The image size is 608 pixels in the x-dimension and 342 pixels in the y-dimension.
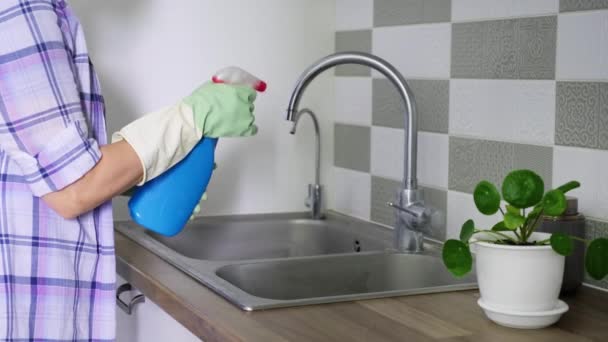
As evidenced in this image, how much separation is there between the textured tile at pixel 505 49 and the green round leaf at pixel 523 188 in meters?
0.38

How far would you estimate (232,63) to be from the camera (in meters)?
2.17

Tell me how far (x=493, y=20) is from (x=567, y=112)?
0.26 m

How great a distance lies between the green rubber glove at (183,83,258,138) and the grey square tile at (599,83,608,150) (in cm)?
58

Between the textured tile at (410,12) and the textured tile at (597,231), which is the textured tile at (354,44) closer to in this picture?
the textured tile at (410,12)

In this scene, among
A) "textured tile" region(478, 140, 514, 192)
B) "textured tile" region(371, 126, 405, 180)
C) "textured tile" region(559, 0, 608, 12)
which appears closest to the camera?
"textured tile" region(559, 0, 608, 12)

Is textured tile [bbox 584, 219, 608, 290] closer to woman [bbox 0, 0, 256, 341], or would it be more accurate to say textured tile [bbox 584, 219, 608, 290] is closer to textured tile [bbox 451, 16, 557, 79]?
textured tile [bbox 451, 16, 557, 79]

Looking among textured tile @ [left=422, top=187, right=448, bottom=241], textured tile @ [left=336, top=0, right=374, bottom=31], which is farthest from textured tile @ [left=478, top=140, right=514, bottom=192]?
textured tile @ [left=336, top=0, right=374, bottom=31]

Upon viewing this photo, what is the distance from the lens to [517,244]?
1.26 m

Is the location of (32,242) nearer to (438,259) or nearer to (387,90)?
(438,259)

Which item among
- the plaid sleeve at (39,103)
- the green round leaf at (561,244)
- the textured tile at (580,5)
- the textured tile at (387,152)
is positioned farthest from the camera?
the textured tile at (387,152)

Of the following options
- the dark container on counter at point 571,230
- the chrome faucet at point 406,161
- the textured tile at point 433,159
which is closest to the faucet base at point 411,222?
the chrome faucet at point 406,161

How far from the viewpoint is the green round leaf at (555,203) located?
1.22 meters

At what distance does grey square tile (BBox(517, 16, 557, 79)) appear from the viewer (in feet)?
5.07

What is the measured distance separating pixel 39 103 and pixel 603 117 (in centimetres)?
85
